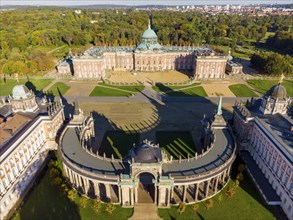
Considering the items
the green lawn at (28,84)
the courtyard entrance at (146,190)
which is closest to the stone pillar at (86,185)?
the courtyard entrance at (146,190)

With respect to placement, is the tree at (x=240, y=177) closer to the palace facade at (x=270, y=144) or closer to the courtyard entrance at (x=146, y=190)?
the palace facade at (x=270, y=144)

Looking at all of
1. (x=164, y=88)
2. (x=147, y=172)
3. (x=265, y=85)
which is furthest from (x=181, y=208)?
(x=265, y=85)

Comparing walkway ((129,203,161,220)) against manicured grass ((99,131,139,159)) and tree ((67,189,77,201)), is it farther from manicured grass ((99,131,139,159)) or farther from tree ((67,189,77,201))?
manicured grass ((99,131,139,159))

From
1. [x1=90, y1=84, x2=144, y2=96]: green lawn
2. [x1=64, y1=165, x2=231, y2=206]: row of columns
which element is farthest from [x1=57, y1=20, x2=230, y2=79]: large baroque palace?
[x1=64, y1=165, x2=231, y2=206]: row of columns

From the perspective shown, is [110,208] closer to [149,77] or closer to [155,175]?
[155,175]

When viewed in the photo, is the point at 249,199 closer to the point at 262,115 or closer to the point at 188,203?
the point at 188,203
